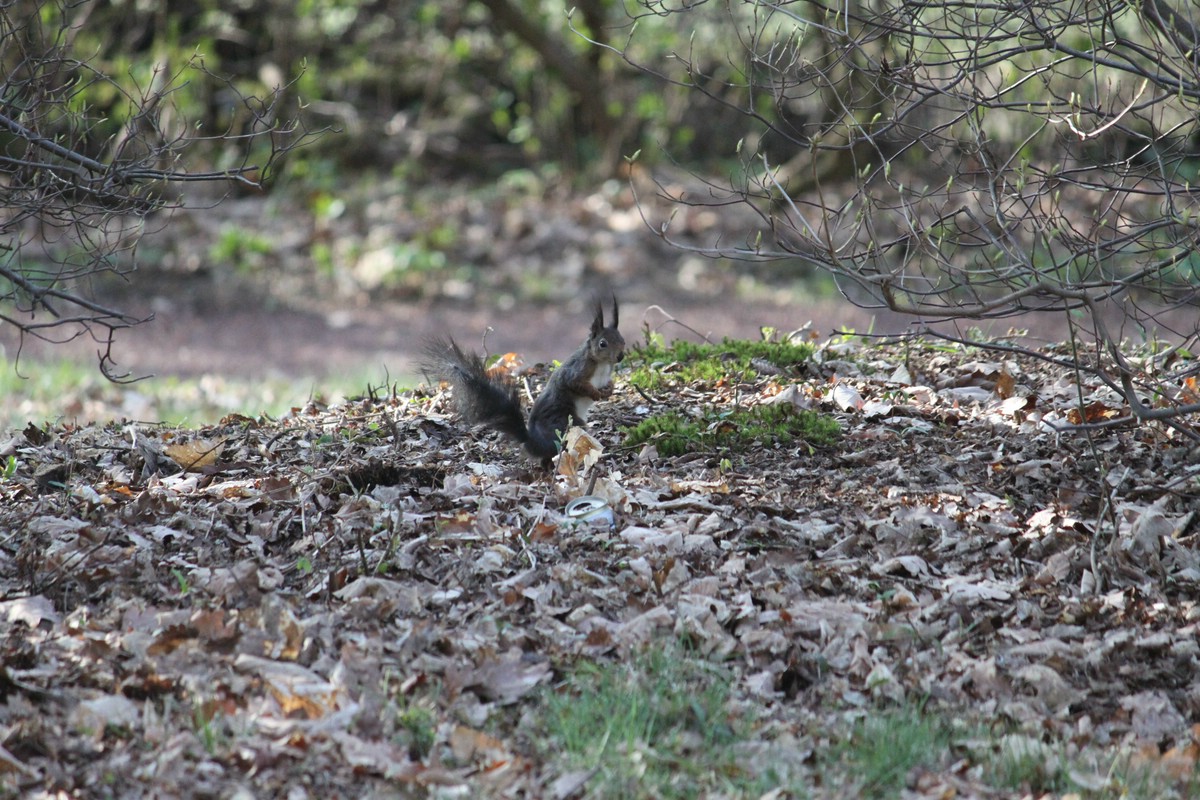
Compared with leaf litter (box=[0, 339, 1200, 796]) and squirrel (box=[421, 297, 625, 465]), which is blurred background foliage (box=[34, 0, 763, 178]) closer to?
squirrel (box=[421, 297, 625, 465])

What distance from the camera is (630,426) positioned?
5344 mm

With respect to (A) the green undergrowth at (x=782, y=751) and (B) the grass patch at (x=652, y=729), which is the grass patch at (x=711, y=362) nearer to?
(B) the grass patch at (x=652, y=729)

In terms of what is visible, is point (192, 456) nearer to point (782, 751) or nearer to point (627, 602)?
point (627, 602)

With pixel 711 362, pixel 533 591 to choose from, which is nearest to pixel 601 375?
pixel 711 362

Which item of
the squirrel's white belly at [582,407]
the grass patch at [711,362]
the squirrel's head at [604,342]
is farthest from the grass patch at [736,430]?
the grass patch at [711,362]

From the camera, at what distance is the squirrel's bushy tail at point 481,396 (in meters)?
4.81

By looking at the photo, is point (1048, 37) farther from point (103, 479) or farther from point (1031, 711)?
point (103, 479)

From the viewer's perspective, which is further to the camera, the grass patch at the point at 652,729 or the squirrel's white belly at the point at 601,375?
the squirrel's white belly at the point at 601,375

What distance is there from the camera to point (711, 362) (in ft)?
19.9

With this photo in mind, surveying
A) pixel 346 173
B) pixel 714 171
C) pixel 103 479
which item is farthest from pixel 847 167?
pixel 103 479

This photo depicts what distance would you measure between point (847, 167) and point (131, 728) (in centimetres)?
1288

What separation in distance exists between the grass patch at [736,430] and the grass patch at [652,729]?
1678 mm

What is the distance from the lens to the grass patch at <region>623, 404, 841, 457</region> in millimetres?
5004

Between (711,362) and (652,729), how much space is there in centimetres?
321
